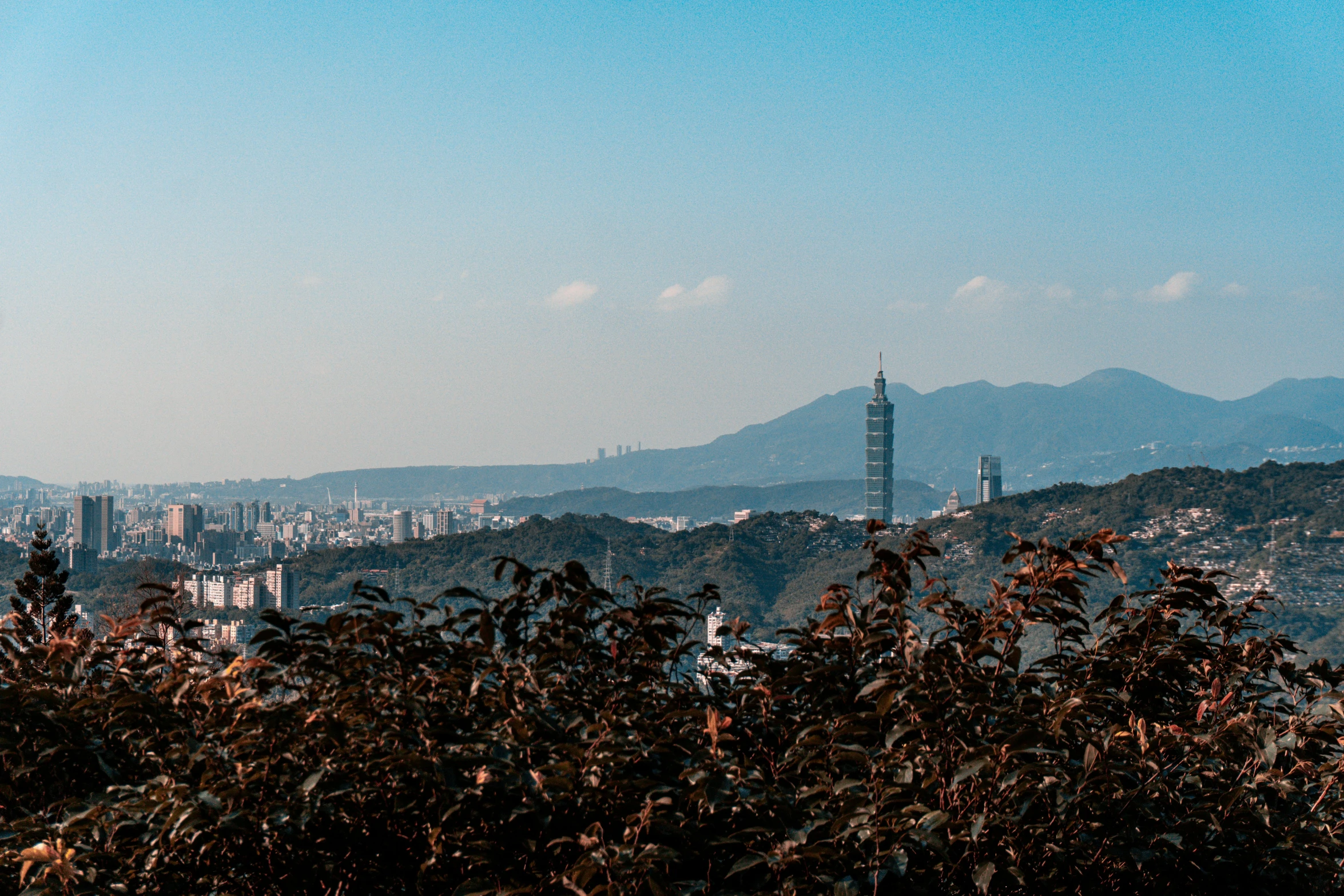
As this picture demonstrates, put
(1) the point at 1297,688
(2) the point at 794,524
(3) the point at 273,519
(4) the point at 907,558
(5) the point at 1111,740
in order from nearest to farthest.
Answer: (5) the point at 1111,740 < (4) the point at 907,558 < (1) the point at 1297,688 < (2) the point at 794,524 < (3) the point at 273,519

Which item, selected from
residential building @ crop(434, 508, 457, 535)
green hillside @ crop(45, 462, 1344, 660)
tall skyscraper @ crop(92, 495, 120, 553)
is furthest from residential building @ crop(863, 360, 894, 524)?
tall skyscraper @ crop(92, 495, 120, 553)

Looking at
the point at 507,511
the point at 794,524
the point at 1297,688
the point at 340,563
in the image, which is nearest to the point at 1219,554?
the point at 794,524

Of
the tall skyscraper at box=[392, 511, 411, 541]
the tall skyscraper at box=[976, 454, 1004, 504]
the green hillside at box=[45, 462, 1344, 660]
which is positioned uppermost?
the tall skyscraper at box=[976, 454, 1004, 504]

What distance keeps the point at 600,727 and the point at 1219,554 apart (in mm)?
60372

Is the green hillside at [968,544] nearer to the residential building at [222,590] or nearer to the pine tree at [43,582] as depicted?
the residential building at [222,590]

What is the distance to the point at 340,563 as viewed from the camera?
5722 centimetres

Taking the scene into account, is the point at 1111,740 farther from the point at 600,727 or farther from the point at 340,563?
the point at 340,563

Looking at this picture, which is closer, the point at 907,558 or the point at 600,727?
the point at 600,727

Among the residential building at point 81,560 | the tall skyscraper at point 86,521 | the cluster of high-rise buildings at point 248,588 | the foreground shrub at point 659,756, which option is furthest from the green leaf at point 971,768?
the tall skyscraper at point 86,521

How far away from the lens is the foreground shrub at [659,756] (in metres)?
1.28

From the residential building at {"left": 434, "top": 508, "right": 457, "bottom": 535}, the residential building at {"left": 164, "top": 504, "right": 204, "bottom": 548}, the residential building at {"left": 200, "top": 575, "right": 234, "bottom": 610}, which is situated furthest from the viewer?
the residential building at {"left": 434, "top": 508, "right": 457, "bottom": 535}

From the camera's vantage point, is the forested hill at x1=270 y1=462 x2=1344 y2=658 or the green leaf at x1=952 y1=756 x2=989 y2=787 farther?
the forested hill at x1=270 y1=462 x2=1344 y2=658

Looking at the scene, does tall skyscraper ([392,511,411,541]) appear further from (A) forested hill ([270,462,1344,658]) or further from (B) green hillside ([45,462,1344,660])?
(B) green hillside ([45,462,1344,660])

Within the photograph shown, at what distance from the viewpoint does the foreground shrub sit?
1.28 m
